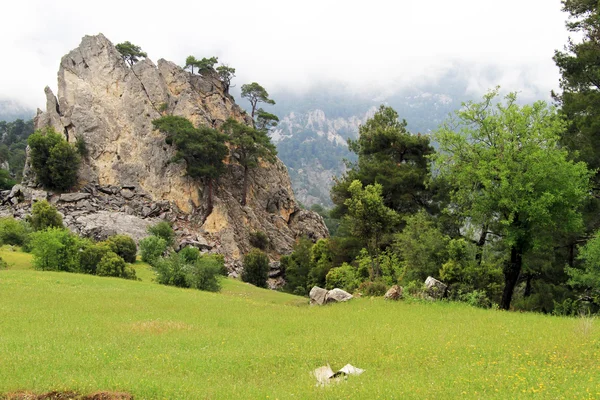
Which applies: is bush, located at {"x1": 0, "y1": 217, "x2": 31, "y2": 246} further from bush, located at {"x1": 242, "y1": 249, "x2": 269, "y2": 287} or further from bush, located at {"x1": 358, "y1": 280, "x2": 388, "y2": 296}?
bush, located at {"x1": 358, "y1": 280, "x2": 388, "y2": 296}

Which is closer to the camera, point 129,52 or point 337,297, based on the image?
point 337,297

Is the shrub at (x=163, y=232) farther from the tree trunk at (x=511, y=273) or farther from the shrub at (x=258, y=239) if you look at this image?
the tree trunk at (x=511, y=273)

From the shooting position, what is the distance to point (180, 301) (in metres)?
23.4

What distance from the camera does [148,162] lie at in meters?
67.1

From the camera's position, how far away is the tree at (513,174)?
21562mm

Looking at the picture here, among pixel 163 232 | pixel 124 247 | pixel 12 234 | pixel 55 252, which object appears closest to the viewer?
pixel 55 252

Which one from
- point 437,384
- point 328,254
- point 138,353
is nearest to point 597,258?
point 437,384

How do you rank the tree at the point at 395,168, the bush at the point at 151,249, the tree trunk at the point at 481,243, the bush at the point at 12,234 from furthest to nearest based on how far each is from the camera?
the bush at the point at 151,249, the bush at the point at 12,234, the tree at the point at 395,168, the tree trunk at the point at 481,243

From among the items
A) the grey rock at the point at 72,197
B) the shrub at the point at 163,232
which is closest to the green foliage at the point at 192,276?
the shrub at the point at 163,232

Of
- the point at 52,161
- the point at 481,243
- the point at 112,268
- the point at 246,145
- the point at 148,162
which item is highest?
the point at 246,145

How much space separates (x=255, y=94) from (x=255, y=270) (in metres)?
41.3

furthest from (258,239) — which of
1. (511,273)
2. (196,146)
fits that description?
(511,273)

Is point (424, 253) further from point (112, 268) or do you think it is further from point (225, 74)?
point (225, 74)

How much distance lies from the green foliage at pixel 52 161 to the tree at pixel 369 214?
1868 inches
